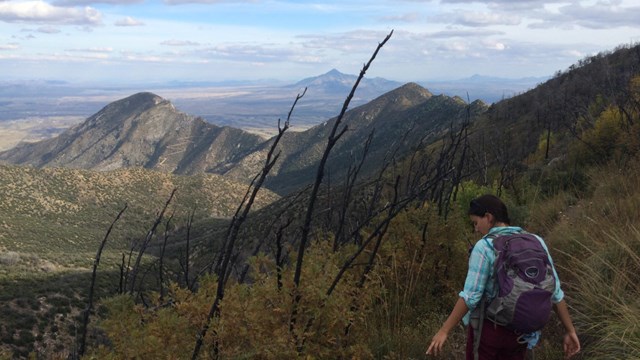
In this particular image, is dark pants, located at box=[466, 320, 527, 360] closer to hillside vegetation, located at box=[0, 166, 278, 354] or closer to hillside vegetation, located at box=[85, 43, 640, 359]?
hillside vegetation, located at box=[85, 43, 640, 359]

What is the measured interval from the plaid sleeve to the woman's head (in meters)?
0.34

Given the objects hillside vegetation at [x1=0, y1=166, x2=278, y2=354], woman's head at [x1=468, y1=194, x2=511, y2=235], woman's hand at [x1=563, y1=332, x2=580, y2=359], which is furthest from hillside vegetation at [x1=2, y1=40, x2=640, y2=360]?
hillside vegetation at [x1=0, y1=166, x2=278, y2=354]

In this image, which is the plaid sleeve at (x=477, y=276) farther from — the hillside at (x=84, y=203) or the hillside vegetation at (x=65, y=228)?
the hillside at (x=84, y=203)

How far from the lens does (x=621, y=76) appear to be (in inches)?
1494

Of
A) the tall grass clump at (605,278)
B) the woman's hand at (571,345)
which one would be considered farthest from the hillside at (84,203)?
the woman's hand at (571,345)

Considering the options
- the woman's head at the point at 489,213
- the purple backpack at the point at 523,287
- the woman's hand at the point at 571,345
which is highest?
the woman's head at the point at 489,213

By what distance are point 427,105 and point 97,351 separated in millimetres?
171307

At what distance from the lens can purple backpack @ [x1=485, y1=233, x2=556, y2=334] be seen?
3205 millimetres

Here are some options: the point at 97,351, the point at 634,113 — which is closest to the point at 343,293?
the point at 97,351

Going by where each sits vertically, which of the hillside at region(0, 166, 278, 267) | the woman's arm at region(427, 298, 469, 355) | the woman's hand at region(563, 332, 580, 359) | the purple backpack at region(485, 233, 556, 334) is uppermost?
the purple backpack at region(485, 233, 556, 334)

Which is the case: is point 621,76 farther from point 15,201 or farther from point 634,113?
point 15,201

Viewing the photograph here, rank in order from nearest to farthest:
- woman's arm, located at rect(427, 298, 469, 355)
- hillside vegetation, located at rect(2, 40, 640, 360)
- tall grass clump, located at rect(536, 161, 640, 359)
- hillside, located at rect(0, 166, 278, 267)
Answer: hillside vegetation, located at rect(2, 40, 640, 360) < woman's arm, located at rect(427, 298, 469, 355) < tall grass clump, located at rect(536, 161, 640, 359) < hillside, located at rect(0, 166, 278, 267)

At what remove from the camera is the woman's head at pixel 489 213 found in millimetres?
3699

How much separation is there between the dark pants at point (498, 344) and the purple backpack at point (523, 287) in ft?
0.35
